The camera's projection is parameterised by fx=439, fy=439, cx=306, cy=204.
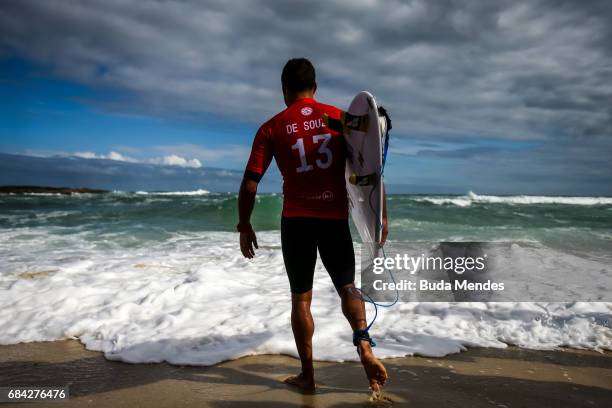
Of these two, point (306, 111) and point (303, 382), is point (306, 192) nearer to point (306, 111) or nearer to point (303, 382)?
point (306, 111)

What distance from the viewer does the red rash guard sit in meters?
2.74

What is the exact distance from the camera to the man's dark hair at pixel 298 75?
283cm

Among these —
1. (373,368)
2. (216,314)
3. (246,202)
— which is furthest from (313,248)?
(216,314)

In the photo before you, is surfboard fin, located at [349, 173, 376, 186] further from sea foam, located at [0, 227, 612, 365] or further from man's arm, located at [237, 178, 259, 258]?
sea foam, located at [0, 227, 612, 365]

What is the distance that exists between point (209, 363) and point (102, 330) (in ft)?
4.56

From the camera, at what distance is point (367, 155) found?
2740 millimetres

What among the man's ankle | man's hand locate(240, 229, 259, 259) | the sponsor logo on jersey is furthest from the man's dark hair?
the man's ankle

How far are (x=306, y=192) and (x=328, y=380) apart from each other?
1.34m

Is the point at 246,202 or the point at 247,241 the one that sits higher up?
the point at 246,202

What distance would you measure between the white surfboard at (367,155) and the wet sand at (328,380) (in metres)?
1.00

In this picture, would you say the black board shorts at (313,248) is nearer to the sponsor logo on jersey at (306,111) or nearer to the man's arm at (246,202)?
the man's arm at (246,202)

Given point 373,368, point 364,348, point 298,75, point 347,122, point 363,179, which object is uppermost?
point 298,75

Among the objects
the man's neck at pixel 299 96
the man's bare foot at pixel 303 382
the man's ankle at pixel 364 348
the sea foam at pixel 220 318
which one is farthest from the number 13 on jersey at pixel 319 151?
the sea foam at pixel 220 318

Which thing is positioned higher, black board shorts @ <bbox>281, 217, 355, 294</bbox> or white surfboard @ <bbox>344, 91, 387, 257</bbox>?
white surfboard @ <bbox>344, 91, 387, 257</bbox>
